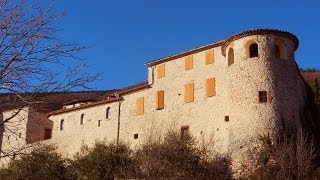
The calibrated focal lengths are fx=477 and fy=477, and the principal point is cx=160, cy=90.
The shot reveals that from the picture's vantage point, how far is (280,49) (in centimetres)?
2966

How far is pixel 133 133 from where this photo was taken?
114 feet

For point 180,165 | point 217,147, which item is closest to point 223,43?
point 217,147

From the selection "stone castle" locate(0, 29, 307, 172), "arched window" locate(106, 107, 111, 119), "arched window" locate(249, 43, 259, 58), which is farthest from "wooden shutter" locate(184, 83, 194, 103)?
"arched window" locate(106, 107, 111, 119)

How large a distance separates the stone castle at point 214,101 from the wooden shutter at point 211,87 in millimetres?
69

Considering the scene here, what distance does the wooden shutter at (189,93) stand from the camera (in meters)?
32.5

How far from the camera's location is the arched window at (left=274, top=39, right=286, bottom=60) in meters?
29.5

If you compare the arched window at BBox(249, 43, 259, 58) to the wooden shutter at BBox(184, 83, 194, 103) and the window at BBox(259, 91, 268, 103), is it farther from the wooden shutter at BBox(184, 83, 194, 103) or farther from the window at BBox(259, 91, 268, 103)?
the wooden shutter at BBox(184, 83, 194, 103)

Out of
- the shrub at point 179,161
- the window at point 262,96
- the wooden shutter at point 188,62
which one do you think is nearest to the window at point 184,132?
the shrub at point 179,161

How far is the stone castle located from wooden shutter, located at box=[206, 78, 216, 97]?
0.07 m

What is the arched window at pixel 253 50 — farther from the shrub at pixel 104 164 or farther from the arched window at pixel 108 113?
the arched window at pixel 108 113

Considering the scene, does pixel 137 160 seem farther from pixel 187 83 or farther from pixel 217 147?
pixel 187 83

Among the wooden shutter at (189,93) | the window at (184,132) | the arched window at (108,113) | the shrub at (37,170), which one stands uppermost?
the wooden shutter at (189,93)

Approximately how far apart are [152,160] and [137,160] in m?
2.00

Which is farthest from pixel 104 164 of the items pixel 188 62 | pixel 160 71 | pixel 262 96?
pixel 262 96
